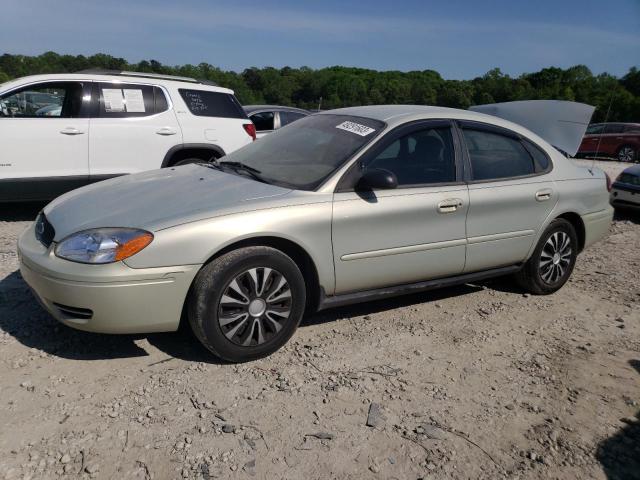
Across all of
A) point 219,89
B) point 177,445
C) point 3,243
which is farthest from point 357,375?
point 219,89

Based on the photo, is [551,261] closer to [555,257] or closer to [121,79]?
[555,257]

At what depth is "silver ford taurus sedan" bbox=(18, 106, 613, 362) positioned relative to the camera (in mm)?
2939

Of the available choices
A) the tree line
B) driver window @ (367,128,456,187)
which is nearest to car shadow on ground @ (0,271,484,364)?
driver window @ (367,128,456,187)

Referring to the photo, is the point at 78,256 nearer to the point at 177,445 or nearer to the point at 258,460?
the point at 177,445

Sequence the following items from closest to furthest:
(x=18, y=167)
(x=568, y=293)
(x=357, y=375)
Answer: (x=357, y=375), (x=568, y=293), (x=18, y=167)

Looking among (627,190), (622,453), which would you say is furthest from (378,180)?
(627,190)

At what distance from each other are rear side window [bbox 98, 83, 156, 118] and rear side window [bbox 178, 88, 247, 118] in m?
0.47

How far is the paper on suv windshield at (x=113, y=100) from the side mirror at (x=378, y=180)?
4.19 metres

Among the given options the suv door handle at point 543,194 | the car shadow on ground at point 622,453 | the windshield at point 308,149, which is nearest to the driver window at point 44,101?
the windshield at point 308,149

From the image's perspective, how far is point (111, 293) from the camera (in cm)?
284

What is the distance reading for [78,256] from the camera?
9.53 ft

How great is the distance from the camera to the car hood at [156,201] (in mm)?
3045

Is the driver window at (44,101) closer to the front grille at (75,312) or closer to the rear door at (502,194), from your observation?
the front grille at (75,312)

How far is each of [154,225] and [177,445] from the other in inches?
45.7
